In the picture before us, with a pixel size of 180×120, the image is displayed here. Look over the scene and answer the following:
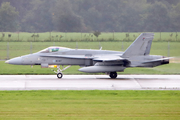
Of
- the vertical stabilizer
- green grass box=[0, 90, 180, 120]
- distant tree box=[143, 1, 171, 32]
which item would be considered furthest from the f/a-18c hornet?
distant tree box=[143, 1, 171, 32]

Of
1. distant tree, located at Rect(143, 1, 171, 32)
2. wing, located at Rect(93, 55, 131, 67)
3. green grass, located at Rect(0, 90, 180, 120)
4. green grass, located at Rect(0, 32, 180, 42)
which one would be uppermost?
distant tree, located at Rect(143, 1, 171, 32)

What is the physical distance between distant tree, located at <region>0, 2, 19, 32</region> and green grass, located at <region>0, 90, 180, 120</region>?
56.4 metres

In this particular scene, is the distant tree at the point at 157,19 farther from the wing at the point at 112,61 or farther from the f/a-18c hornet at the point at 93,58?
the wing at the point at 112,61

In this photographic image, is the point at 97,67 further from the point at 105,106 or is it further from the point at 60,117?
the point at 60,117

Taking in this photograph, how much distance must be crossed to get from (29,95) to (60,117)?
14.1 feet

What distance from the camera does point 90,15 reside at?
73.0 metres

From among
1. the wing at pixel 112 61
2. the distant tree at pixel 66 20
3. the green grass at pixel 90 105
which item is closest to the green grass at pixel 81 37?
the distant tree at pixel 66 20

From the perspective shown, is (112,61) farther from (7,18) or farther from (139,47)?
(7,18)

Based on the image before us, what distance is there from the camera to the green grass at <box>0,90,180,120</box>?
10.4 m

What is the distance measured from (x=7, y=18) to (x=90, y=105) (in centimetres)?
6130

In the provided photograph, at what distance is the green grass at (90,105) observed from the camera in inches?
410

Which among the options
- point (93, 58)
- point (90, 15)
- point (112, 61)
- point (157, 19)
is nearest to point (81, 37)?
point (90, 15)

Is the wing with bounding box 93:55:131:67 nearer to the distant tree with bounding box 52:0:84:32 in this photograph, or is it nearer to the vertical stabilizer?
the vertical stabilizer

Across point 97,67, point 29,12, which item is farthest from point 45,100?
point 29,12
